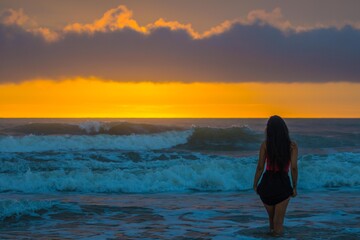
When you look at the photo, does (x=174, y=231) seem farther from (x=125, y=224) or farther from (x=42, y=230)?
(x=42, y=230)

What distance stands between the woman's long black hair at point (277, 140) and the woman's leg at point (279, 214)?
0.63 meters

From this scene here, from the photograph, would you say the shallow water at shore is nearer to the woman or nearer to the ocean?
the ocean

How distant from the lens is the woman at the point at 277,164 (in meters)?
8.03

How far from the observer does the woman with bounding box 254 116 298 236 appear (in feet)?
26.3

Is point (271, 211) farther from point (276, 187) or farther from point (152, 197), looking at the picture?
point (152, 197)

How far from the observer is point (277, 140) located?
26.3ft

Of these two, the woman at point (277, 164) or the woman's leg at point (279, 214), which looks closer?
the woman at point (277, 164)

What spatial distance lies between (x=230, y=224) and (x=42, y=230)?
3.24m

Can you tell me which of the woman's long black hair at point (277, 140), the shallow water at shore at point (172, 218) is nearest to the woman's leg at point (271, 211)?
the shallow water at shore at point (172, 218)

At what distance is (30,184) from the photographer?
53.1 feet

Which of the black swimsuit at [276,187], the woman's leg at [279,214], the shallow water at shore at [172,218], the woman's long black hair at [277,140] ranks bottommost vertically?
the shallow water at shore at [172,218]

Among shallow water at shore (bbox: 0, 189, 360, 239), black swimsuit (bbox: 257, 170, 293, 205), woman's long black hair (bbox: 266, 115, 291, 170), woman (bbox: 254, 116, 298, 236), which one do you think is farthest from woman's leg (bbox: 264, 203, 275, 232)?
woman's long black hair (bbox: 266, 115, 291, 170)

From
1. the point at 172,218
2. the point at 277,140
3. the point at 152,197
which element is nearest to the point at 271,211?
the point at 277,140

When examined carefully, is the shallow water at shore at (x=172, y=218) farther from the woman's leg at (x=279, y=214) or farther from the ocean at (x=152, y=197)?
the woman's leg at (x=279, y=214)
